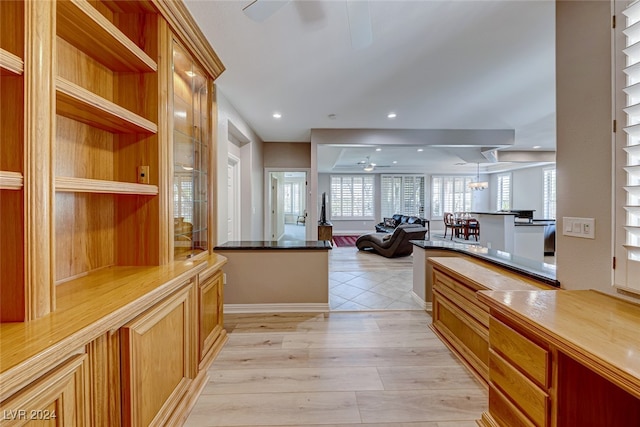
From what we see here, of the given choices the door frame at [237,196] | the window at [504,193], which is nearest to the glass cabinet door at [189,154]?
the door frame at [237,196]

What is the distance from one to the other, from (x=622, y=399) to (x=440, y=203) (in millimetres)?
10876

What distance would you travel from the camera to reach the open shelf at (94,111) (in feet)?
3.62

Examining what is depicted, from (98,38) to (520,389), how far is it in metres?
2.66

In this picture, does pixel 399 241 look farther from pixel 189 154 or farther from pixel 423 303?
pixel 189 154

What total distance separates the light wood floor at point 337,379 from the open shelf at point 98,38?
6.94ft

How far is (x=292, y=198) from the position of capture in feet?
42.7

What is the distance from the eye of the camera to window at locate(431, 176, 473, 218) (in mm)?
11203

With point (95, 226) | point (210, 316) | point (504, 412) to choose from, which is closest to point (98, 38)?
point (95, 226)

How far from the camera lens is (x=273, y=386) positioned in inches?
73.3

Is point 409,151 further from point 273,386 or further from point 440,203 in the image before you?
point 273,386

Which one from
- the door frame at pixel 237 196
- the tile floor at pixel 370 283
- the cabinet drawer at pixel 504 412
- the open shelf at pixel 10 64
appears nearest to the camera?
the open shelf at pixel 10 64

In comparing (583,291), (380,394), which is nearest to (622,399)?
(583,291)

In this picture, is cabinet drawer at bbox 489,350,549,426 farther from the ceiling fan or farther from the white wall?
the white wall

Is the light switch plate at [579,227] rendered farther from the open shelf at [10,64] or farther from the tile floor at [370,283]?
the open shelf at [10,64]
